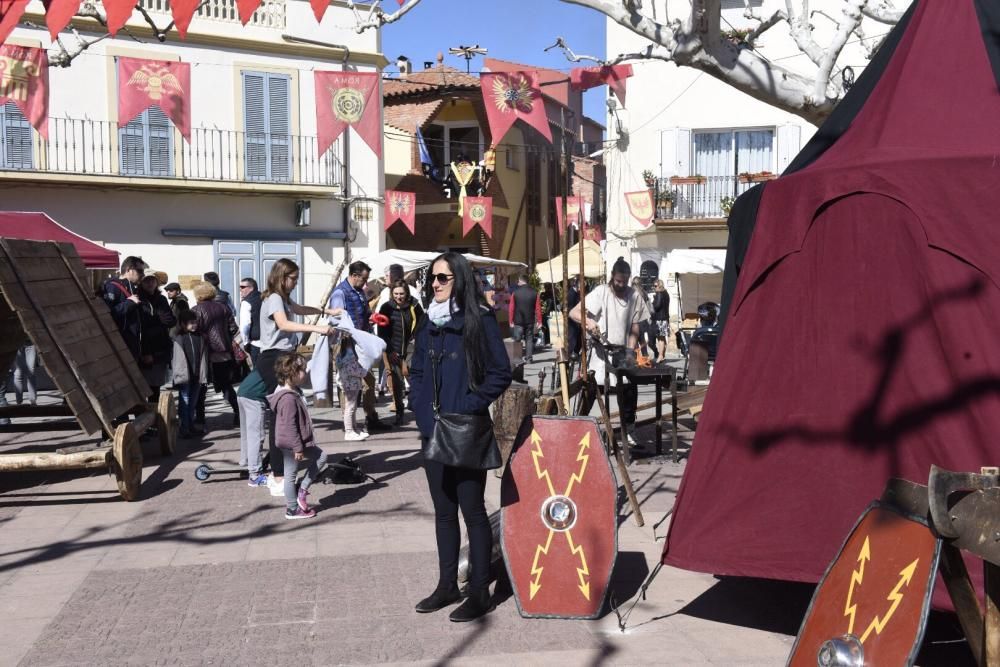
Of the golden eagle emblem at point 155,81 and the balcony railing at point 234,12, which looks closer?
the golden eagle emblem at point 155,81

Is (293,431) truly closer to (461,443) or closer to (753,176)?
(461,443)

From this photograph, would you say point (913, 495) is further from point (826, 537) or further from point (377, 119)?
point (377, 119)

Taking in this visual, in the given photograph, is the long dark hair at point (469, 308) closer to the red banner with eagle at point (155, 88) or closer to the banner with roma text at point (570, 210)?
the banner with roma text at point (570, 210)

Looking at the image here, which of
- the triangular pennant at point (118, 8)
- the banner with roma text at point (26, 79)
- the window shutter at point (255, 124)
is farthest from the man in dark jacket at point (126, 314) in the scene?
the window shutter at point (255, 124)

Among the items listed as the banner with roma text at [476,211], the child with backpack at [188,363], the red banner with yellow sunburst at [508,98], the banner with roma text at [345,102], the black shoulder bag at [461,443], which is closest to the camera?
the black shoulder bag at [461,443]

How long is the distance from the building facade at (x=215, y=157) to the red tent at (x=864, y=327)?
720 inches

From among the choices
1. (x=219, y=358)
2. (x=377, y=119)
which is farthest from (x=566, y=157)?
(x=377, y=119)

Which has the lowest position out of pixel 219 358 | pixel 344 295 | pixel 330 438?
pixel 330 438

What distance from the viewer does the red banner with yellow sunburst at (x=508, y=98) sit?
16.0 metres

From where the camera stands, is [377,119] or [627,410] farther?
[377,119]

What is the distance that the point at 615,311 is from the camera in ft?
29.5

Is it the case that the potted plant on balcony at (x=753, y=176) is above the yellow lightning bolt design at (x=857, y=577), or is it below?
above

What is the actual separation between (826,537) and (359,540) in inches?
120

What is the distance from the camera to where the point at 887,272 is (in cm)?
449
